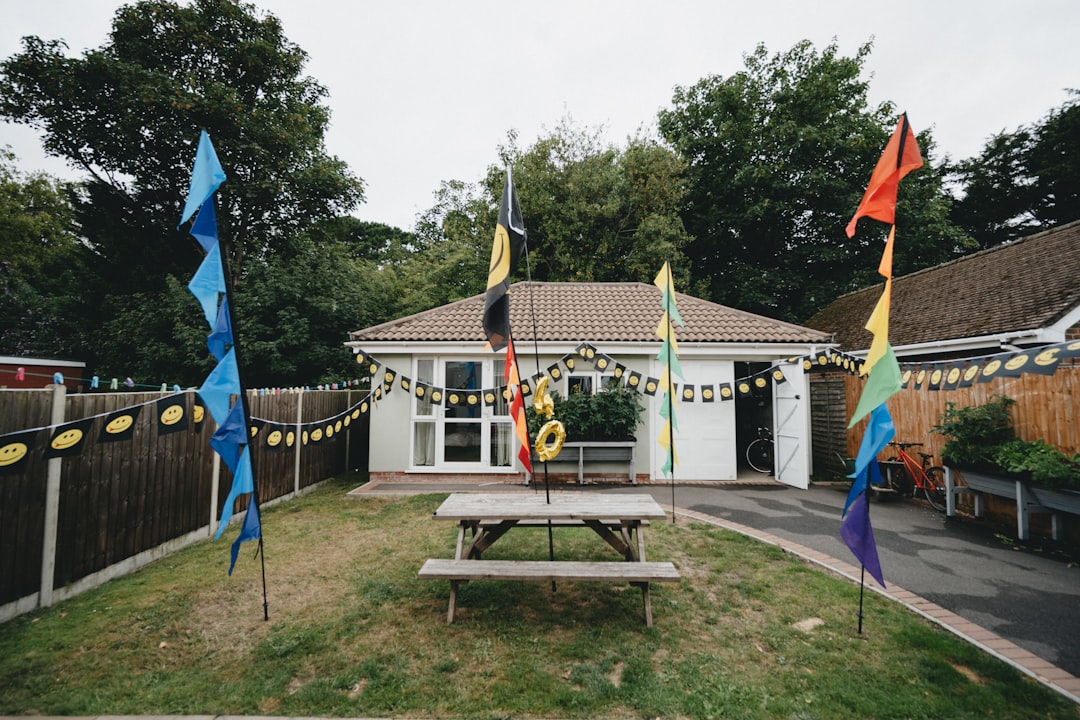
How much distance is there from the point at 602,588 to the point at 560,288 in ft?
29.7

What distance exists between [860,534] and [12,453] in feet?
21.5

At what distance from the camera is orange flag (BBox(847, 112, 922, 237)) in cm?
324

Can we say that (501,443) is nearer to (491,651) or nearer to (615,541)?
(615,541)

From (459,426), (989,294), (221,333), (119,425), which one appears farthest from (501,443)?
(989,294)

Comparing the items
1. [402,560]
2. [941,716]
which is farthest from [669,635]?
[402,560]

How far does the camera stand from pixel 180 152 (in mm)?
15805

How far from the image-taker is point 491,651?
3.23 metres

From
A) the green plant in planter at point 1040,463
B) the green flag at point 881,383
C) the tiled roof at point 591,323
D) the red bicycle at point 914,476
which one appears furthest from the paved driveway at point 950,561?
the tiled roof at point 591,323

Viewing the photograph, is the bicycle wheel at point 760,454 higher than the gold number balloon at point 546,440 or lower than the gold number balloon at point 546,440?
lower

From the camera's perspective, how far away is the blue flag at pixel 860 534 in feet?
10.9

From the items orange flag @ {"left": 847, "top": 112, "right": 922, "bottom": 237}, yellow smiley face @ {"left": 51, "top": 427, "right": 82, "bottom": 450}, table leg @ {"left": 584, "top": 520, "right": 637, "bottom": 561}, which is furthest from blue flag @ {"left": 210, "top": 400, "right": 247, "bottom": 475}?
orange flag @ {"left": 847, "top": 112, "right": 922, "bottom": 237}

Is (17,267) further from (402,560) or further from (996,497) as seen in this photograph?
(996,497)

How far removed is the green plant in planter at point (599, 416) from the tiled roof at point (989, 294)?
6.21m

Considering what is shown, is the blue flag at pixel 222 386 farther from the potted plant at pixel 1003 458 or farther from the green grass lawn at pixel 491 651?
the potted plant at pixel 1003 458
